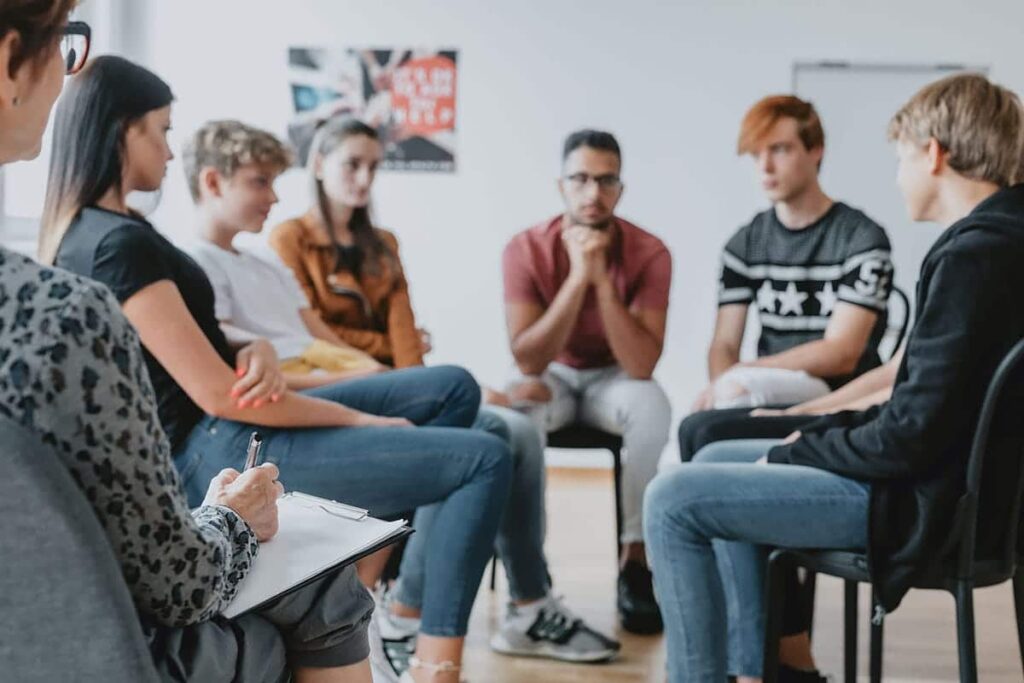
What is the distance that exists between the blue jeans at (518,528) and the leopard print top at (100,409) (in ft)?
4.63

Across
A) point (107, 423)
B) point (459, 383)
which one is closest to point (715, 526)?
point (459, 383)

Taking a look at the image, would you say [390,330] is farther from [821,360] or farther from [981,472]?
[981,472]

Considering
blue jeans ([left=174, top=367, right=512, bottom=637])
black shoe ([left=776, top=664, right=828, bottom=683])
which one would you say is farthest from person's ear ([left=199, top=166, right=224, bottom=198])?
black shoe ([left=776, top=664, right=828, bottom=683])

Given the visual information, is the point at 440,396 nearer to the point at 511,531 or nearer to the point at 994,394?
the point at 511,531

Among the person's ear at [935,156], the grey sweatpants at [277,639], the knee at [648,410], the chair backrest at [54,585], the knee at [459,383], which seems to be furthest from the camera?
the knee at [648,410]

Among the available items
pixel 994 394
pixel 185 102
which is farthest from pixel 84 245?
pixel 185 102

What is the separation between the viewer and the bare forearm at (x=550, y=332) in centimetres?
294

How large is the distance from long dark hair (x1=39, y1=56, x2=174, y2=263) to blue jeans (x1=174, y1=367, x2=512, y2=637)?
0.41m

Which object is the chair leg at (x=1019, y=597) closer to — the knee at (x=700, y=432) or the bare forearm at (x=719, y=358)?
the knee at (x=700, y=432)

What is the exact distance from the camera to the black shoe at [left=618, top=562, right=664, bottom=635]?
2.74m

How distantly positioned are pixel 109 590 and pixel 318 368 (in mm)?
1622

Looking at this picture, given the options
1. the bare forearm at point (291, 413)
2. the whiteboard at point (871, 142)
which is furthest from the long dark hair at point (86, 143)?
the whiteboard at point (871, 142)

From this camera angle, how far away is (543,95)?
5.17 m

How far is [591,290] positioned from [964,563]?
156 cm
